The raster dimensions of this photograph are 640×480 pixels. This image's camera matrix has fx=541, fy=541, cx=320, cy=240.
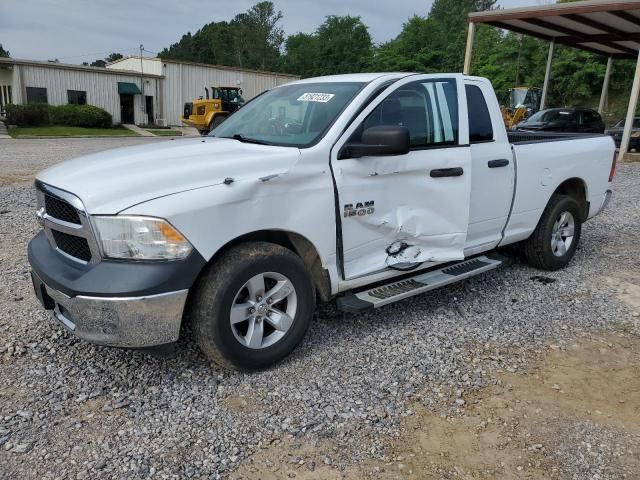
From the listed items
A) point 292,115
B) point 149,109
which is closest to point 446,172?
point 292,115

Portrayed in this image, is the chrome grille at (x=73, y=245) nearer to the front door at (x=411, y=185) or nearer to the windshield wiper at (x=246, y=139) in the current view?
the windshield wiper at (x=246, y=139)

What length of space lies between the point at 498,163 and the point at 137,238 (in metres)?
3.11

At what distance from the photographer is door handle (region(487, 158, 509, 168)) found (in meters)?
4.55

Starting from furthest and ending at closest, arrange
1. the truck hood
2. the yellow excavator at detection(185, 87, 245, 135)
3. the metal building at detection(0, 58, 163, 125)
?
1. the metal building at detection(0, 58, 163, 125)
2. the yellow excavator at detection(185, 87, 245, 135)
3. the truck hood

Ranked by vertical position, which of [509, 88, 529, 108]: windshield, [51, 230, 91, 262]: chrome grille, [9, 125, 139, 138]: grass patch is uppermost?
[509, 88, 529, 108]: windshield

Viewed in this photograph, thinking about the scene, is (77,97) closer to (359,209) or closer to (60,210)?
(60,210)

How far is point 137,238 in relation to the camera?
2.85 m

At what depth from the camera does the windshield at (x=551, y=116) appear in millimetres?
17234

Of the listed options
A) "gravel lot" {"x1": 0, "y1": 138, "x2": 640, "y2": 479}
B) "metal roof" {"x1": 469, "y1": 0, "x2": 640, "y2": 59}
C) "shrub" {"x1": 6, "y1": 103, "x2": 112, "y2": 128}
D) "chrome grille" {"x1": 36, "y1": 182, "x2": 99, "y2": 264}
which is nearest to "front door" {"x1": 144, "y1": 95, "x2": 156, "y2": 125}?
"shrub" {"x1": 6, "y1": 103, "x2": 112, "y2": 128}

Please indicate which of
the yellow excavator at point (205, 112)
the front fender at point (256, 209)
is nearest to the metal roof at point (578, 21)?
the yellow excavator at point (205, 112)

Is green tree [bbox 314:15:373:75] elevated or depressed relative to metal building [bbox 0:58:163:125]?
elevated

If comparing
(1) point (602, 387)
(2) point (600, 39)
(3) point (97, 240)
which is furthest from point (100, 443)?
(2) point (600, 39)

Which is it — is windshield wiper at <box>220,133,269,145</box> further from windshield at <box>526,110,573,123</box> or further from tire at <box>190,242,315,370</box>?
windshield at <box>526,110,573,123</box>

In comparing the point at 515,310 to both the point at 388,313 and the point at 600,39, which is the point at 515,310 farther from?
the point at 600,39
